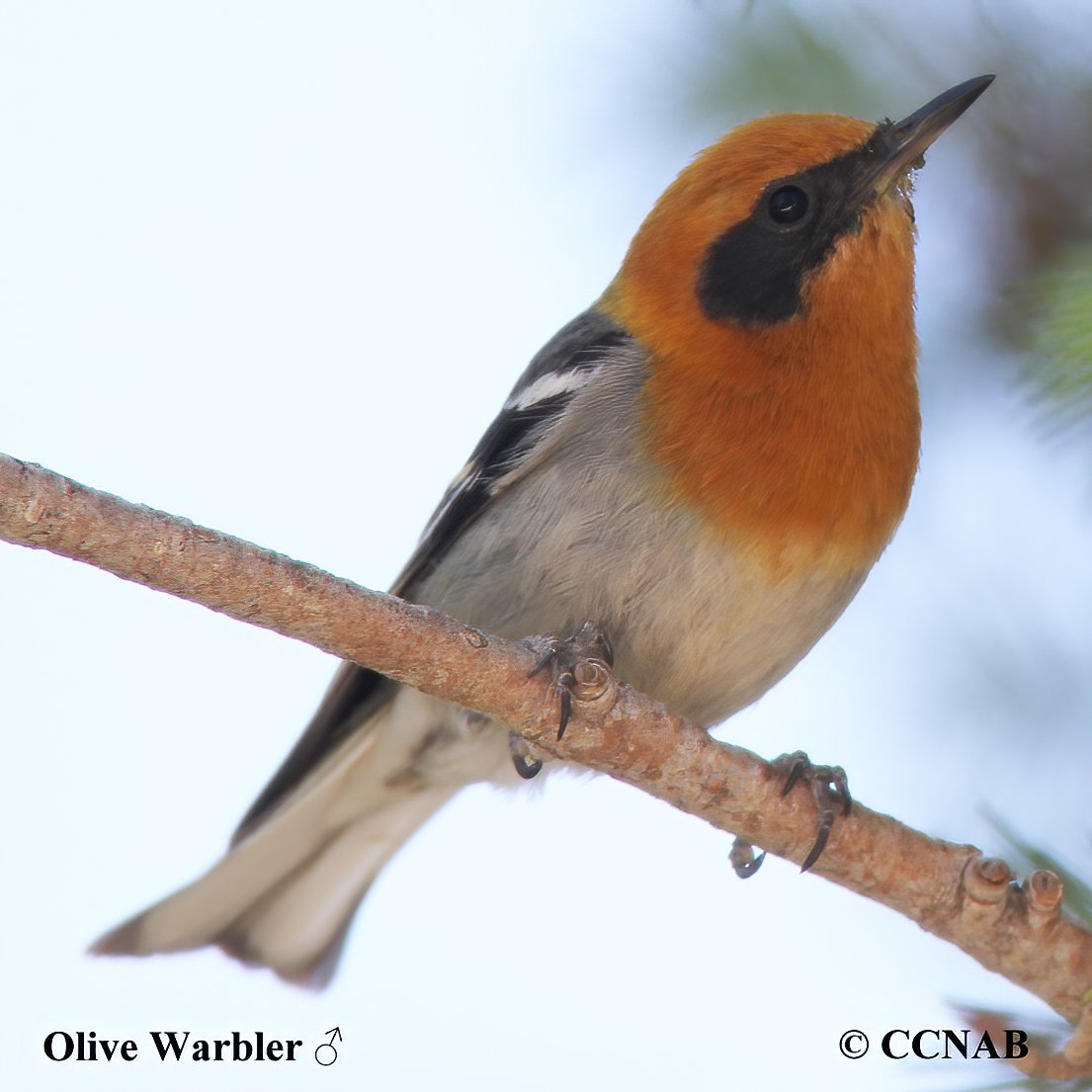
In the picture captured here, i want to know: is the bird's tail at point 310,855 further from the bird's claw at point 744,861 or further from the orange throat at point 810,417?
the orange throat at point 810,417

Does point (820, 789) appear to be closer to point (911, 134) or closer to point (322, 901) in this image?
point (911, 134)

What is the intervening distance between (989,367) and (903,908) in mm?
1300

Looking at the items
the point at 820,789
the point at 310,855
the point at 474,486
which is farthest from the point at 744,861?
the point at 310,855

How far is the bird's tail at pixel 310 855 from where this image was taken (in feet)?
14.3

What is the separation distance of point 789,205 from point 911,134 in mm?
639

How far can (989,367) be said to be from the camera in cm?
272

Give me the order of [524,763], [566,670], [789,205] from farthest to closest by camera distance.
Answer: [524,763] → [789,205] → [566,670]

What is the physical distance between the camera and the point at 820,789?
10.9 feet

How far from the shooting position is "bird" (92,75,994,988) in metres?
3.51

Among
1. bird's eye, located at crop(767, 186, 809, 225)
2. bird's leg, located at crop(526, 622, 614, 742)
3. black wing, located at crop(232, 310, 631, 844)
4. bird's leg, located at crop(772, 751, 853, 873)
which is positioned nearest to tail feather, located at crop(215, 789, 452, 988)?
black wing, located at crop(232, 310, 631, 844)

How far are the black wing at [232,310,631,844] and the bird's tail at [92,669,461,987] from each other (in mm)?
11

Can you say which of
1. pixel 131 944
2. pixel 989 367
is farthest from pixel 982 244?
pixel 131 944

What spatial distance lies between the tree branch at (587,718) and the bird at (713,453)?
0.33 metres

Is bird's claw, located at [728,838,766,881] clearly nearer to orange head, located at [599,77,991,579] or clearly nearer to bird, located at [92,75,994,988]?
bird, located at [92,75,994,988]
